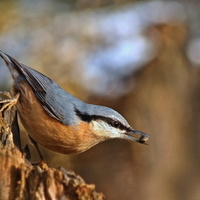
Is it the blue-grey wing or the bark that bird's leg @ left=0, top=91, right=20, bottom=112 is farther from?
the bark

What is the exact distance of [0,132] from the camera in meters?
3.50

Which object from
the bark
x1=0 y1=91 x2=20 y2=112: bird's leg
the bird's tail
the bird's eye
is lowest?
the bark

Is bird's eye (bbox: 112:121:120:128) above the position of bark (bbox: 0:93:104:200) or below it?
above

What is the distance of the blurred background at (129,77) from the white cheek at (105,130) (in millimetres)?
2799

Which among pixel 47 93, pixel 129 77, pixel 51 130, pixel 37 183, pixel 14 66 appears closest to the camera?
pixel 37 183

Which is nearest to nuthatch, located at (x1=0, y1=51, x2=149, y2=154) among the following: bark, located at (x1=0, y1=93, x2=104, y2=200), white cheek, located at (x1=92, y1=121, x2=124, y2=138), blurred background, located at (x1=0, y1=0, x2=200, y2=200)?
white cheek, located at (x1=92, y1=121, x2=124, y2=138)

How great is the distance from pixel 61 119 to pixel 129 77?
3.85 meters

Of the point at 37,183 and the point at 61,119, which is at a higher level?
the point at 61,119

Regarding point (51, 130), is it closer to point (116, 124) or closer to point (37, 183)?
point (116, 124)

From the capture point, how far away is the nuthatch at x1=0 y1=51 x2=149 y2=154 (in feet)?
13.1

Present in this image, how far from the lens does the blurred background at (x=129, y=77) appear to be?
24.0 feet

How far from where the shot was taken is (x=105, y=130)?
13.6 feet

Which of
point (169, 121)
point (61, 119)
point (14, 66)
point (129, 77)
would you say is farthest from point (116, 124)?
point (169, 121)

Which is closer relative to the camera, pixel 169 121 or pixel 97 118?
pixel 97 118
